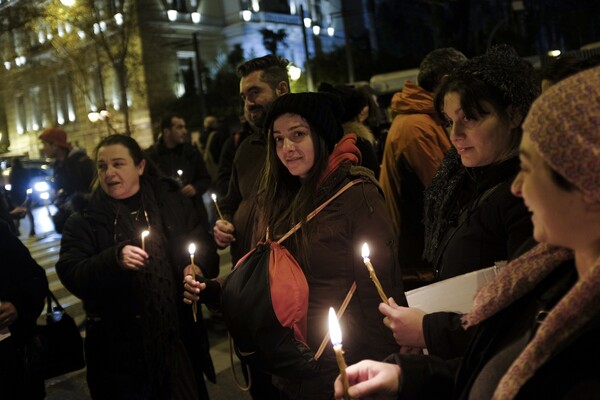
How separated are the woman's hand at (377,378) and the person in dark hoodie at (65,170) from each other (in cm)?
683

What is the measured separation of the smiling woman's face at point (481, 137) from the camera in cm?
231

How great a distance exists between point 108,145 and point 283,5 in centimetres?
4704

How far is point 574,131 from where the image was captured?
112 centimetres

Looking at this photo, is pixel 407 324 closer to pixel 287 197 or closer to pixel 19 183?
pixel 287 197

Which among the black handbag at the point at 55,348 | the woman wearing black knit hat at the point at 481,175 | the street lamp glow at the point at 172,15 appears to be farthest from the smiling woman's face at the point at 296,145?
the street lamp glow at the point at 172,15

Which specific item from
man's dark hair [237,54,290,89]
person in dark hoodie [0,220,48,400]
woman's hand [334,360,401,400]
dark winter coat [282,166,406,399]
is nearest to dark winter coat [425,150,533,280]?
dark winter coat [282,166,406,399]

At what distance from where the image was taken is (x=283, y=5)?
1885 inches

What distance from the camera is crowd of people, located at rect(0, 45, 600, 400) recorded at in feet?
3.97

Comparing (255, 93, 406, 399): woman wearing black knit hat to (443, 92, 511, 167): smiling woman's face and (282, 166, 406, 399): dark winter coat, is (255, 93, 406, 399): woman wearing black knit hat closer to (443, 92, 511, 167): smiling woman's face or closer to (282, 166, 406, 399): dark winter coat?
(282, 166, 406, 399): dark winter coat

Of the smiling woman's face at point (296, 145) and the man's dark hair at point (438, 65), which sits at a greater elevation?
the man's dark hair at point (438, 65)

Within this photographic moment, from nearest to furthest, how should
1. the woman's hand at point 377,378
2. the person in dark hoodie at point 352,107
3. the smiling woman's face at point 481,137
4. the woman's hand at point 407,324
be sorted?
the woman's hand at point 377,378 → the woman's hand at point 407,324 → the smiling woman's face at point 481,137 → the person in dark hoodie at point 352,107

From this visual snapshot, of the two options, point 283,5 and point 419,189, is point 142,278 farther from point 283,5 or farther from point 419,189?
point 283,5

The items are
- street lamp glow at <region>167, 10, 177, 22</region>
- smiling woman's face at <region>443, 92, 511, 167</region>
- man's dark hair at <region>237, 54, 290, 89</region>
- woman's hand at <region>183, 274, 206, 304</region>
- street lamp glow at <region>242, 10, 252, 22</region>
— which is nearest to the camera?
smiling woman's face at <region>443, 92, 511, 167</region>

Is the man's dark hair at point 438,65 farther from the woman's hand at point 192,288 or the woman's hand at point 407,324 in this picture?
the woman's hand at point 407,324
